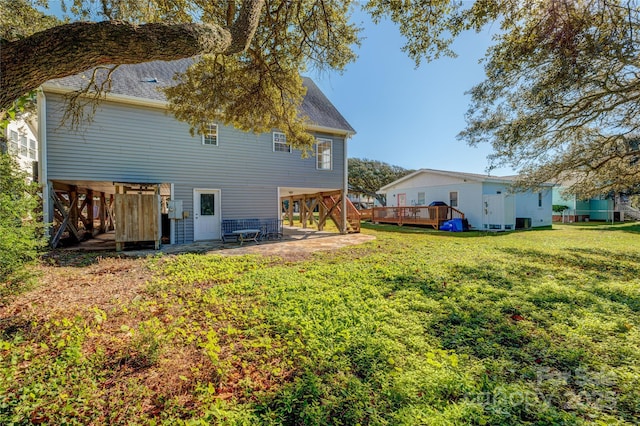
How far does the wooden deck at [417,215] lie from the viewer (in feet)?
55.8

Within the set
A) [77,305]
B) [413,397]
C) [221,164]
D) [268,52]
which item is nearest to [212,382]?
[413,397]

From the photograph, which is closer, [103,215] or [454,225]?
[103,215]

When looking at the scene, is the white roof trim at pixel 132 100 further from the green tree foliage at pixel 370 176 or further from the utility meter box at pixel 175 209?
the green tree foliage at pixel 370 176

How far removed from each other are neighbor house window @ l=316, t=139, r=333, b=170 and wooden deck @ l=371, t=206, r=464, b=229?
788 cm

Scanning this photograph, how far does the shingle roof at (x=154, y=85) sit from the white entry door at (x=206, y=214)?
11.9ft

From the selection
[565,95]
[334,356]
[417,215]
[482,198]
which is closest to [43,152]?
[334,356]

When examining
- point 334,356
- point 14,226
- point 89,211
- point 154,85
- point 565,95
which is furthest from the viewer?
point 89,211

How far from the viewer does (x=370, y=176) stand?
33.4m

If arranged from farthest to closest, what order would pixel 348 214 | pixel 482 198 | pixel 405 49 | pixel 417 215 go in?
pixel 417 215, pixel 482 198, pixel 348 214, pixel 405 49

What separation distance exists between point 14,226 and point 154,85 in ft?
28.3

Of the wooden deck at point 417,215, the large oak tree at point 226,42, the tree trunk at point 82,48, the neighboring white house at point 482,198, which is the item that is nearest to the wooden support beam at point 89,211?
the large oak tree at point 226,42

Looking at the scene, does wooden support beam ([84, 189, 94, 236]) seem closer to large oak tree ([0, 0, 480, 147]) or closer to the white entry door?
the white entry door

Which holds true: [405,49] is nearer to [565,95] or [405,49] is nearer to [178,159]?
[565,95]

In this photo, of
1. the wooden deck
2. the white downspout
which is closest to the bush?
the white downspout
